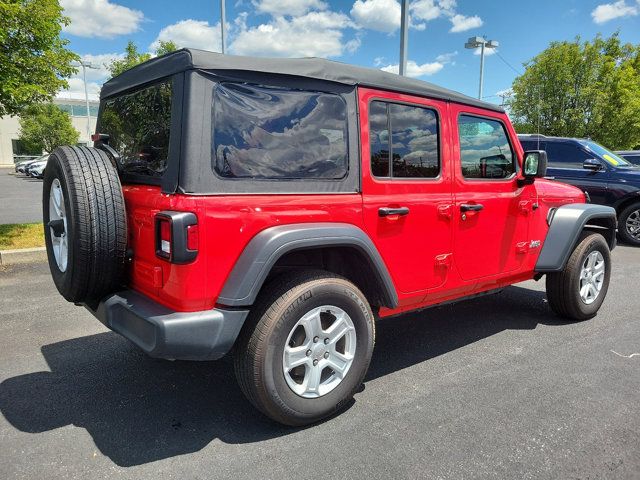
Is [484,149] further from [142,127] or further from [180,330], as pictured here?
[180,330]

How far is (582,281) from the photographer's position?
4.56 m

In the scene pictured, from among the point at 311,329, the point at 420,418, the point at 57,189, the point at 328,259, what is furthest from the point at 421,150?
the point at 57,189

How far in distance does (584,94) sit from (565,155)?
10.1 meters

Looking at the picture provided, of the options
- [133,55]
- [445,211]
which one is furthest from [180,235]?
[133,55]

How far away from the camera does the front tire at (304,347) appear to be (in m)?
2.46

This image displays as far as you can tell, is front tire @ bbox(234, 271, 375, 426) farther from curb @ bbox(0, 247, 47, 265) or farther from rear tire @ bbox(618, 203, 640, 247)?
rear tire @ bbox(618, 203, 640, 247)

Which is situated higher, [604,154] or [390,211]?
[604,154]

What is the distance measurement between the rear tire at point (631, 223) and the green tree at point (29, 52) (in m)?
10.1

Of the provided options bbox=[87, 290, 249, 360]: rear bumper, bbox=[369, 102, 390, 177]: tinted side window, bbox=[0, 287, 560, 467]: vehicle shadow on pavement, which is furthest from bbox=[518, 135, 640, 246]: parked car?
bbox=[87, 290, 249, 360]: rear bumper

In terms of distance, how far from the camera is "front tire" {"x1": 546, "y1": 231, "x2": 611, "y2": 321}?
435 centimetres

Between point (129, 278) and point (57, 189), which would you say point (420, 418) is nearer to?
point (129, 278)

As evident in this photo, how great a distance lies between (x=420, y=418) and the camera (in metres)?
2.80

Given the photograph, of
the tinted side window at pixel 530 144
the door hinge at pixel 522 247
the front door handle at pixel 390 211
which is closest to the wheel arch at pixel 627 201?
the tinted side window at pixel 530 144

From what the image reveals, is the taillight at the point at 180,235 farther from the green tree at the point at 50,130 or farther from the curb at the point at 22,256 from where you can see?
the green tree at the point at 50,130
